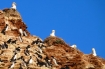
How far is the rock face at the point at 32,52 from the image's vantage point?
5216cm

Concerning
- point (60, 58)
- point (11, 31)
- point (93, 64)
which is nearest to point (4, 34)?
point (11, 31)

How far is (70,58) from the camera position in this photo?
6181cm

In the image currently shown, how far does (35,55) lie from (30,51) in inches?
51.3

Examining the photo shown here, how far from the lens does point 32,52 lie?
57.8m

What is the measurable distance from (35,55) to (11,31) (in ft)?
42.6

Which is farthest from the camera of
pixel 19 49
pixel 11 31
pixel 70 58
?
pixel 11 31

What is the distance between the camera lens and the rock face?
52.2 m

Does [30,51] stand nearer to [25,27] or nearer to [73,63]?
[73,63]

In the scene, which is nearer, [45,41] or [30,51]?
[30,51]

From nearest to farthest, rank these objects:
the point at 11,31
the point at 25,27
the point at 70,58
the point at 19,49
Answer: the point at 19,49 < the point at 70,58 < the point at 11,31 < the point at 25,27

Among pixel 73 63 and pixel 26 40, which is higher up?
pixel 26 40

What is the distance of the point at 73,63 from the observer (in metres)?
59.7

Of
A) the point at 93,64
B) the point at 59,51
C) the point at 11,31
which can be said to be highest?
the point at 11,31

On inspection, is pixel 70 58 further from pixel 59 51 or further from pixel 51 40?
pixel 51 40
